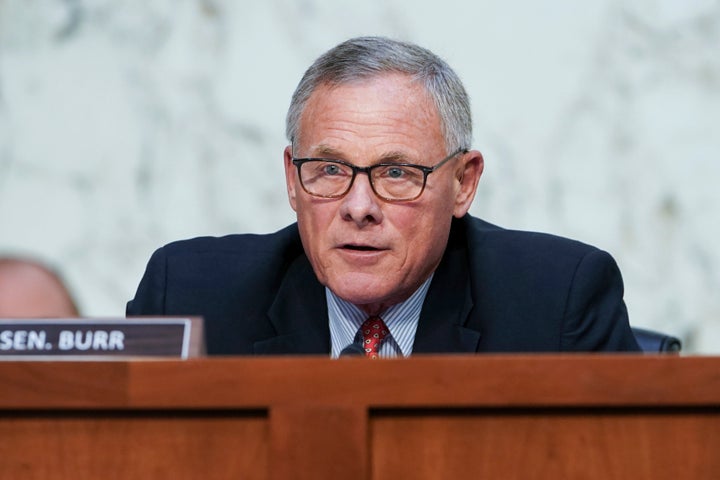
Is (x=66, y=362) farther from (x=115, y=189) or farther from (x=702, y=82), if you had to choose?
(x=702, y=82)

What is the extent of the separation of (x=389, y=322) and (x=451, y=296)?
125 mm

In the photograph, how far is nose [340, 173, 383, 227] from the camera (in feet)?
6.38

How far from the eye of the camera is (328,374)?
1.20m

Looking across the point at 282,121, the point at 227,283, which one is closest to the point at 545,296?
the point at 227,283

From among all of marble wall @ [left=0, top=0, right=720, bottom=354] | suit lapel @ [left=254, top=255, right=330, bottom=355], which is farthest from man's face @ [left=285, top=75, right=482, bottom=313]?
marble wall @ [left=0, top=0, right=720, bottom=354]

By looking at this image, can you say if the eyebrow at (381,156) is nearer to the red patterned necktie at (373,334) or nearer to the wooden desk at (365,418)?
the red patterned necktie at (373,334)

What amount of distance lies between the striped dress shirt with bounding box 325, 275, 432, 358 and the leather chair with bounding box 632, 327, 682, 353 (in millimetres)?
434

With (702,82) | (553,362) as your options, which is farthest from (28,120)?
(553,362)

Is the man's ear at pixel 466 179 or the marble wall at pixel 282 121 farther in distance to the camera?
the marble wall at pixel 282 121

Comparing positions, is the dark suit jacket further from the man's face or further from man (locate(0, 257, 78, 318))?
man (locate(0, 257, 78, 318))

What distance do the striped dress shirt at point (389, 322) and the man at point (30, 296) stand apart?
1.78ft

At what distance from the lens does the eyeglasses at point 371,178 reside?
6.50 ft

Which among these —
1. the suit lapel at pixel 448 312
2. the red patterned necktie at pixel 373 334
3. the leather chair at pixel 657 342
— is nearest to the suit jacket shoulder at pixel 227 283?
the red patterned necktie at pixel 373 334

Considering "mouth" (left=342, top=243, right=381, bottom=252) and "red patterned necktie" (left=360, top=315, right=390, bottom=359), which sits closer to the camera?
"mouth" (left=342, top=243, right=381, bottom=252)
